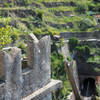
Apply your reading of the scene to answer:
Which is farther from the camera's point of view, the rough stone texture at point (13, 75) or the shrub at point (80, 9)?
the shrub at point (80, 9)

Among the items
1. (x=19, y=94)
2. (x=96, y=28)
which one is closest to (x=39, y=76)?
(x=19, y=94)

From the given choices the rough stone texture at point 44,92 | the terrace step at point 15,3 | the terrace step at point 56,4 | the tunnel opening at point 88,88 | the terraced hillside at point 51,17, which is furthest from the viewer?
the terrace step at point 56,4

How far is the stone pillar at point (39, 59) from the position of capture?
251 inches

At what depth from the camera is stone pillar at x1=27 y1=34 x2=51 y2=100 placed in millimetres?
6387

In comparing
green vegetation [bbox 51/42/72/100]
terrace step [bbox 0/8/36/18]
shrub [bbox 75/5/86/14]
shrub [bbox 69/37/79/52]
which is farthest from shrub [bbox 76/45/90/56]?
shrub [bbox 75/5/86/14]

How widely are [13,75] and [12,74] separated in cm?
4

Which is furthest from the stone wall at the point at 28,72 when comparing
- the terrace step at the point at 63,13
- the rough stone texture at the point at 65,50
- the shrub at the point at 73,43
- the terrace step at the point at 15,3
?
the terrace step at the point at 63,13

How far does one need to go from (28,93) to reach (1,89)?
105 cm

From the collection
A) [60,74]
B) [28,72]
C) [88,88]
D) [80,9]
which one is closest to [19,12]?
[80,9]

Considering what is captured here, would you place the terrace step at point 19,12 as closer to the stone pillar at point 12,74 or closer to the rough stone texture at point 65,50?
the rough stone texture at point 65,50

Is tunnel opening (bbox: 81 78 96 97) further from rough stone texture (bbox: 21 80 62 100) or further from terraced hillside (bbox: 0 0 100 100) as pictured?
rough stone texture (bbox: 21 80 62 100)

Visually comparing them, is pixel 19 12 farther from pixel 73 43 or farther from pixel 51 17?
pixel 73 43

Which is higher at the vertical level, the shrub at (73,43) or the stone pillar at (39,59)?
the stone pillar at (39,59)

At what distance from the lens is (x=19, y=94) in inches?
233
